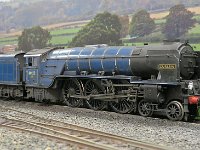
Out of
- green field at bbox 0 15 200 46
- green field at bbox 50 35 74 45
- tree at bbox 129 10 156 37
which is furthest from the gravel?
green field at bbox 50 35 74 45

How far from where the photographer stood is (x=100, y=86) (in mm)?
18453

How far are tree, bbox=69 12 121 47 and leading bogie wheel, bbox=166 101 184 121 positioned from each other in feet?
→ 165

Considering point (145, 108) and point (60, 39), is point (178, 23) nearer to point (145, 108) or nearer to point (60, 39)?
point (60, 39)

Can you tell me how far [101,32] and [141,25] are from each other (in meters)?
24.4

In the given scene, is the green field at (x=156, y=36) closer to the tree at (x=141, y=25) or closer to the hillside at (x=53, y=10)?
the tree at (x=141, y=25)

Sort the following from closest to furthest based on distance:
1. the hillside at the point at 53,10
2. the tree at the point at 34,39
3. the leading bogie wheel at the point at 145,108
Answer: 1. the leading bogie wheel at the point at 145,108
2. the tree at the point at 34,39
3. the hillside at the point at 53,10

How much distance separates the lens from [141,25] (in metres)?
87.5

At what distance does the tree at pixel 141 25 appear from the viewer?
83.9m

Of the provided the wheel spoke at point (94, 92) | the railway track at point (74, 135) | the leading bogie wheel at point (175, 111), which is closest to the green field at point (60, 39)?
the wheel spoke at point (94, 92)

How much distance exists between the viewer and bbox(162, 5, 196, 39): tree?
79206mm

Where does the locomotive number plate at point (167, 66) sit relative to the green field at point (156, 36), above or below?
below

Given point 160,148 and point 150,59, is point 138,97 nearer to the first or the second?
point 150,59

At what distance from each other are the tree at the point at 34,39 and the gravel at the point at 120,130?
217ft

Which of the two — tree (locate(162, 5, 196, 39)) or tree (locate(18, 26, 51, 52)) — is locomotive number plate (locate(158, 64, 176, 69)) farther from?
tree (locate(18, 26, 51, 52))
